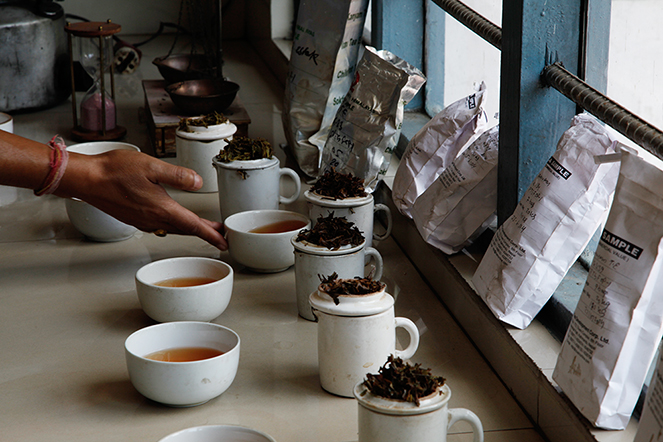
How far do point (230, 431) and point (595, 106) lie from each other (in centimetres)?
60

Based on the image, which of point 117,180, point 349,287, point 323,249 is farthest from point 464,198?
point 117,180

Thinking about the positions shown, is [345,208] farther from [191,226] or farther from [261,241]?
[191,226]

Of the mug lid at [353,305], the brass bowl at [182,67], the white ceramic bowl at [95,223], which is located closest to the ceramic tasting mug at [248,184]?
the white ceramic bowl at [95,223]

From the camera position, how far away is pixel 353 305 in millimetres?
956

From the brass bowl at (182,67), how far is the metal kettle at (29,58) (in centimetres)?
40

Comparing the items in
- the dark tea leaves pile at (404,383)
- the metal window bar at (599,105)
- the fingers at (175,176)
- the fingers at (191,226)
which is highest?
the metal window bar at (599,105)

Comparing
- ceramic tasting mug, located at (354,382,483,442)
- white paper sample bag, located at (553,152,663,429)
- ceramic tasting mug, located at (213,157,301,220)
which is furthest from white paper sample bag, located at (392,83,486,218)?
ceramic tasting mug, located at (354,382,483,442)

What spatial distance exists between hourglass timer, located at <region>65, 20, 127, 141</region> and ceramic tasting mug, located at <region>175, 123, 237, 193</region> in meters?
0.49

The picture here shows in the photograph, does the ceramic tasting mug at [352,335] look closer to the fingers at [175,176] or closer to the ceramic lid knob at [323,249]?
the ceramic lid knob at [323,249]

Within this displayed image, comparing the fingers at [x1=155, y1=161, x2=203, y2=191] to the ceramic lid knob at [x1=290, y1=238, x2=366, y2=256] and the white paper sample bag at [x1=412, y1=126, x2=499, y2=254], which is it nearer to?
the ceramic lid knob at [x1=290, y1=238, x2=366, y2=256]

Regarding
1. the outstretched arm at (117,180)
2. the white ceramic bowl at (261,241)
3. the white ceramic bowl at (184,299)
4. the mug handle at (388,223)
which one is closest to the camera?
the white ceramic bowl at (184,299)

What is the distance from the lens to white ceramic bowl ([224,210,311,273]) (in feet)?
4.35

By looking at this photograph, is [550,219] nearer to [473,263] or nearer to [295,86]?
[473,263]

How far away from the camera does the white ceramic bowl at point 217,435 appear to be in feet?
2.66
